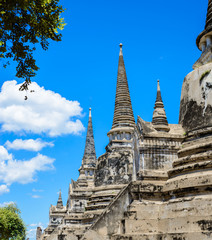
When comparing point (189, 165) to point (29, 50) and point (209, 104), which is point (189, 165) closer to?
point (209, 104)

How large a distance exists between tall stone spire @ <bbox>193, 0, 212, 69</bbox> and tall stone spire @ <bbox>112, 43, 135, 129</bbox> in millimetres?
11216

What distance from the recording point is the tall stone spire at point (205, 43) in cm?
1368

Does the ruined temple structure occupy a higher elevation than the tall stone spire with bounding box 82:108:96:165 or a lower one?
lower

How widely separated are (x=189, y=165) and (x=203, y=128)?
6.11ft

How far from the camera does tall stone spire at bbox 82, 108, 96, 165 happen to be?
1380 inches

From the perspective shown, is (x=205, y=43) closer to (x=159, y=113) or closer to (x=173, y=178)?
(x=159, y=113)

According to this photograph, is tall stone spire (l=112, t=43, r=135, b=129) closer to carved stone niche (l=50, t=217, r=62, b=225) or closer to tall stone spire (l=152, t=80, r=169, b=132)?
tall stone spire (l=152, t=80, r=169, b=132)

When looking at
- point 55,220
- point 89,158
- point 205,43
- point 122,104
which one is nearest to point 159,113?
point 205,43

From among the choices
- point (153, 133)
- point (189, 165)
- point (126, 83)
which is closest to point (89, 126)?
point (126, 83)

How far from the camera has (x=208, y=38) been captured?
1403 cm

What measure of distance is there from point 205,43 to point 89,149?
24.1 m

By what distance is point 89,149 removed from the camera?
36.5m

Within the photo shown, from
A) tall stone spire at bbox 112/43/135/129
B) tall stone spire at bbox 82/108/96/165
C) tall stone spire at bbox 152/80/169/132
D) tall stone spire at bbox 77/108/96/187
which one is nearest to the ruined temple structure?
tall stone spire at bbox 152/80/169/132

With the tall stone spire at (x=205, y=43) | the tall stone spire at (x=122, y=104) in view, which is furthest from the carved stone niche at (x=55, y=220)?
the tall stone spire at (x=205, y=43)
